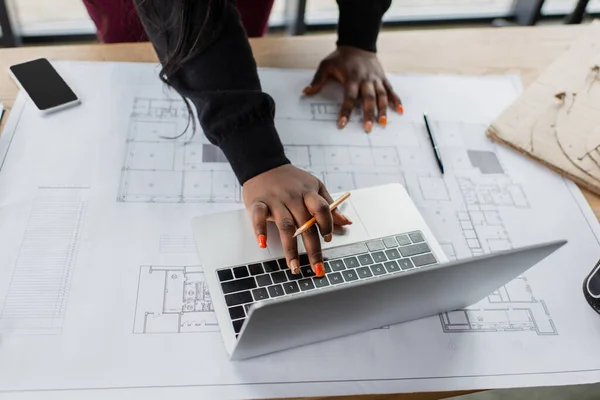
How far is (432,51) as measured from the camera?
0.92 m

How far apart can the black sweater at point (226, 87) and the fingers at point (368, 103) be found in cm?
16

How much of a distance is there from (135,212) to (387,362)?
0.32 metres

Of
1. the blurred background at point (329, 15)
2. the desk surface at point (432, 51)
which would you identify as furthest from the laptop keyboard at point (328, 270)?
the blurred background at point (329, 15)

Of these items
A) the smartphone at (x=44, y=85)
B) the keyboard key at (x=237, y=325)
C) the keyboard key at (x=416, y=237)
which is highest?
the smartphone at (x=44, y=85)

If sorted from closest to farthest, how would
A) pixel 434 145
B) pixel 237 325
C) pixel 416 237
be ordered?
pixel 237 325, pixel 416 237, pixel 434 145

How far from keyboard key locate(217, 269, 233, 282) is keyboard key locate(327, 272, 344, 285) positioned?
0.10m

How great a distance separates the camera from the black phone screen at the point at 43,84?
2.42ft

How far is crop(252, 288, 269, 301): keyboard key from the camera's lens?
57 centimetres

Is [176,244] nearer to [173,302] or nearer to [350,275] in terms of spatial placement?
[173,302]

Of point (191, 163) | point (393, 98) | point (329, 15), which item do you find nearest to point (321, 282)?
point (191, 163)

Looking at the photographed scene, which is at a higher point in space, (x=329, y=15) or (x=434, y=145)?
(x=434, y=145)

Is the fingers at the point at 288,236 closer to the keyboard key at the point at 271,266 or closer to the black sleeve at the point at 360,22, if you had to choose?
the keyboard key at the point at 271,266

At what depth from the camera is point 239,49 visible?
72cm

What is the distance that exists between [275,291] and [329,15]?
4.05 feet
